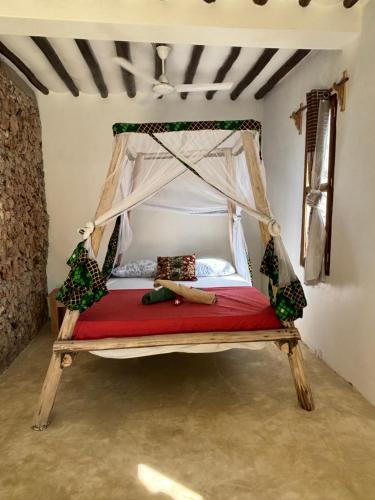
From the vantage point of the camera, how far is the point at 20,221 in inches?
146

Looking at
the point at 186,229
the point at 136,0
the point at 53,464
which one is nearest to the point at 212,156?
the point at 136,0

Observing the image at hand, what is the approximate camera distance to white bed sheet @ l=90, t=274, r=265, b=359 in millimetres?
2529

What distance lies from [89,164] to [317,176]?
2.86 meters

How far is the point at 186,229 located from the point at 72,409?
2.85 metres

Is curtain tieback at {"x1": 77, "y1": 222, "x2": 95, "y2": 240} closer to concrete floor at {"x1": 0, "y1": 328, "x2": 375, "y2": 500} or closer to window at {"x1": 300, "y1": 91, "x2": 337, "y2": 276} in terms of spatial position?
concrete floor at {"x1": 0, "y1": 328, "x2": 375, "y2": 500}

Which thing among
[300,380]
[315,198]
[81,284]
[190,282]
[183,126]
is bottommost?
[300,380]

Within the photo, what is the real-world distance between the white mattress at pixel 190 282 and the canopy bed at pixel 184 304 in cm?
52

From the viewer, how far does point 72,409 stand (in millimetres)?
2592

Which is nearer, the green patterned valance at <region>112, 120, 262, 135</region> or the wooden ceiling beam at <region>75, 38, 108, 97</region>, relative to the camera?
the green patterned valance at <region>112, 120, 262, 135</region>

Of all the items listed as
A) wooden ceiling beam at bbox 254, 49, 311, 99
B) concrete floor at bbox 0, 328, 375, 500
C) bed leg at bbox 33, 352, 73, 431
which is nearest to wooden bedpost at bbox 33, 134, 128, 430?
bed leg at bbox 33, 352, 73, 431

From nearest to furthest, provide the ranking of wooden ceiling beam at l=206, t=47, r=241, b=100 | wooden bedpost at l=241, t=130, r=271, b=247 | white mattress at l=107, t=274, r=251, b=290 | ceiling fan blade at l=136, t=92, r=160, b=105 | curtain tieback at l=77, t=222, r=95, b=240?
1. curtain tieback at l=77, t=222, r=95, b=240
2. wooden bedpost at l=241, t=130, r=271, b=247
3. wooden ceiling beam at l=206, t=47, r=241, b=100
4. white mattress at l=107, t=274, r=251, b=290
5. ceiling fan blade at l=136, t=92, r=160, b=105

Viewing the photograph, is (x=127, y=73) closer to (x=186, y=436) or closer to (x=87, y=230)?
(x=87, y=230)

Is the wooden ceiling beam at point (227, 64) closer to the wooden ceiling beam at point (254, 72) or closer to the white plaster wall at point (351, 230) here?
the wooden ceiling beam at point (254, 72)

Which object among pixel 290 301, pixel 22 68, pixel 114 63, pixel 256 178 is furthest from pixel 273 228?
pixel 22 68
